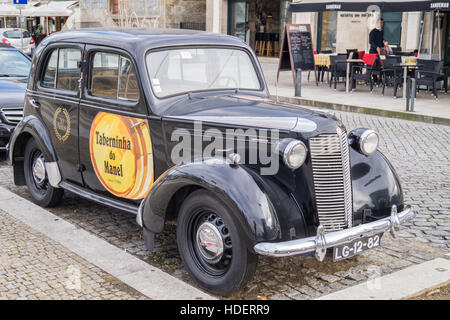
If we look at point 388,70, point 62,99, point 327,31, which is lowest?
point 62,99

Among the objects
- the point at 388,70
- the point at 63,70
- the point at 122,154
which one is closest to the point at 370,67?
the point at 388,70

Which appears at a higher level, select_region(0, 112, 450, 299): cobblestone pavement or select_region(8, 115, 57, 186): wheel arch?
select_region(8, 115, 57, 186): wheel arch

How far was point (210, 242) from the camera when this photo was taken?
3980mm

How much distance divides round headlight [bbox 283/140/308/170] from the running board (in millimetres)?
1533

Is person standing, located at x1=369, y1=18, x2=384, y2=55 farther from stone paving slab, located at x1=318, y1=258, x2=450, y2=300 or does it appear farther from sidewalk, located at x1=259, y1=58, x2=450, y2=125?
stone paving slab, located at x1=318, y1=258, x2=450, y2=300

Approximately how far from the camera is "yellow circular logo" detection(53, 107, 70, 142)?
18.0ft

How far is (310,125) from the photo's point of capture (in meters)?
4.03

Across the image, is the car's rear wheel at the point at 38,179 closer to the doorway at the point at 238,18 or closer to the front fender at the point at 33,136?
the front fender at the point at 33,136

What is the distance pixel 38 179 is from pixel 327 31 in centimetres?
2056

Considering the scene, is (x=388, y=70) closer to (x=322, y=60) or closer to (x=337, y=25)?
(x=322, y=60)

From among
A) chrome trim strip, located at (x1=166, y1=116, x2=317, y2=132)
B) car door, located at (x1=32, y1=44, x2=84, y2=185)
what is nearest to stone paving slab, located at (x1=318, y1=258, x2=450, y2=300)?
chrome trim strip, located at (x1=166, y1=116, x2=317, y2=132)

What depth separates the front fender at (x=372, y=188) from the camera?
4.21 metres
